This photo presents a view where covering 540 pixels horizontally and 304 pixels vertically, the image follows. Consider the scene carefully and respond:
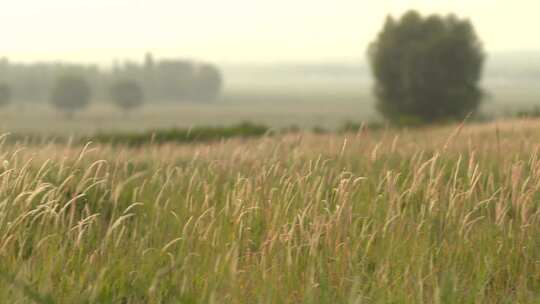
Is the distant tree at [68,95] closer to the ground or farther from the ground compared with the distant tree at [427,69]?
closer to the ground

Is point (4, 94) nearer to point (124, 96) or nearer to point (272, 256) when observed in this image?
point (124, 96)

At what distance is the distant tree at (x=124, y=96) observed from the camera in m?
128

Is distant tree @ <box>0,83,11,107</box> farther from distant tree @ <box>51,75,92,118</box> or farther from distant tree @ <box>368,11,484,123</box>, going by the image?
distant tree @ <box>368,11,484,123</box>

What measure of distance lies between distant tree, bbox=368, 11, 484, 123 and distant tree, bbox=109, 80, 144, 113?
79290 mm

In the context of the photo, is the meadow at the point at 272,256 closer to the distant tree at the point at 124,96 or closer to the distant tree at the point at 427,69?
the distant tree at the point at 427,69

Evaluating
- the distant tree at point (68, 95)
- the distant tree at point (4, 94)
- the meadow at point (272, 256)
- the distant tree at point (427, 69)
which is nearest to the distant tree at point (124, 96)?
the distant tree at point (68, 95)

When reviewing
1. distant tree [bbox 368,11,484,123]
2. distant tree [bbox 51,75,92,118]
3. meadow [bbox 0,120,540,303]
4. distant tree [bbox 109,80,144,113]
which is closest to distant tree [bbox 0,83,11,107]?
distant tree [bbox 51,75,92,118]

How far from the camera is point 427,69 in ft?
177

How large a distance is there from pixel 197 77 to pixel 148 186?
16718cm

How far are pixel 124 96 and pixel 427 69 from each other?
8304 centimetres

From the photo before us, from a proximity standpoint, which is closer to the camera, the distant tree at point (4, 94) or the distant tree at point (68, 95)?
the distant tree at point (4, 94)

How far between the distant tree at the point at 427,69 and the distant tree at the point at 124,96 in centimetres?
7929

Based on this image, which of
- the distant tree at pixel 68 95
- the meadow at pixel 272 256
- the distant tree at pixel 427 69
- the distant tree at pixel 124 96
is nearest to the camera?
the meadow at pixel 272 256

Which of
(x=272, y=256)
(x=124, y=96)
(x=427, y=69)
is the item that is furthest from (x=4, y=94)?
(x=272, y=256)
